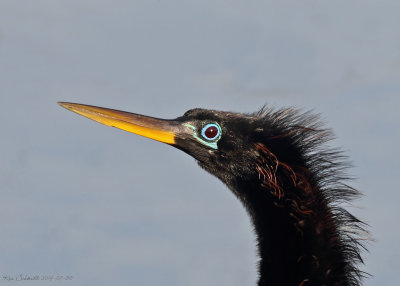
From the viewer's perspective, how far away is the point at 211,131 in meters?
14.1

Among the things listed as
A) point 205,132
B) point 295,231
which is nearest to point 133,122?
point 205,132

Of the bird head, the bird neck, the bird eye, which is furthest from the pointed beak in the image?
the bird neck

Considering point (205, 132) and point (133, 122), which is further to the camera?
point (205, 132)

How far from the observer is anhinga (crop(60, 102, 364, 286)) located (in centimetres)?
1278

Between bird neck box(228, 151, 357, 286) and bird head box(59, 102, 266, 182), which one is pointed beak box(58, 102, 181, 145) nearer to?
bird head box(59, 102, 266, 182)

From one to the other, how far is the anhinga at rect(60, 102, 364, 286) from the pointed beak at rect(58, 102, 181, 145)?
14 millimetres

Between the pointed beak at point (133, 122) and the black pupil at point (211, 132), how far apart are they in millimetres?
426

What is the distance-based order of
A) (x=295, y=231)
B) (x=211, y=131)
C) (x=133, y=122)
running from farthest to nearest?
(x=211, y=131), (x=133, y=122), (x=295, y=231)

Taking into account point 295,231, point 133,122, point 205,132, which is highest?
point 205,132

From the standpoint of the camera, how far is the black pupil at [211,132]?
553 inches

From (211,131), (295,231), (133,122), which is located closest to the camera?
(295,231)

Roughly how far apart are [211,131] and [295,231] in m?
2.00

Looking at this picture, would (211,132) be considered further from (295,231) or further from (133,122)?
(295,231)

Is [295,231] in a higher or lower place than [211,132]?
lower
